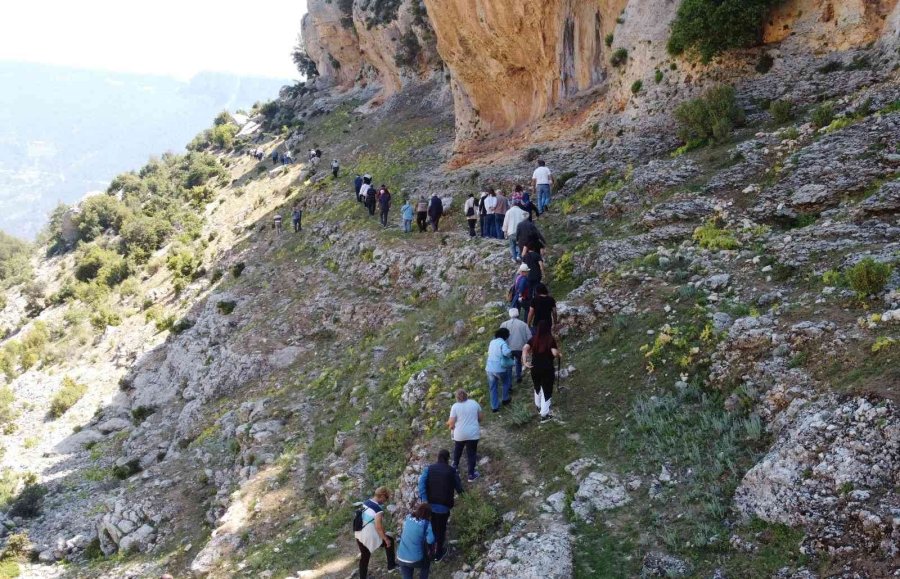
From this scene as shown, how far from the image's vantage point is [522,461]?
1034cm

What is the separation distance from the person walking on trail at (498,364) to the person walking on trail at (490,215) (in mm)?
9830

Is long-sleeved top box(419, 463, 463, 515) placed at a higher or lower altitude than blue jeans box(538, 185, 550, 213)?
lower

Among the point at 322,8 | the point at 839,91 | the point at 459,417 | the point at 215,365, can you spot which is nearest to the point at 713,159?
the point at 839,91

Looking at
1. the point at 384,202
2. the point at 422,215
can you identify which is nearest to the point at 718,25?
the point at 422,215

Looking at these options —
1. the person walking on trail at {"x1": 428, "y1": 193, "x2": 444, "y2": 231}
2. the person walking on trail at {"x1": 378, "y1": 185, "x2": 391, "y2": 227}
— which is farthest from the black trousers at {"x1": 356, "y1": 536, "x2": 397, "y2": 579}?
the person walking on trail at {"x1": 378, "y1": 185, "x2": 391, "y2": 227}

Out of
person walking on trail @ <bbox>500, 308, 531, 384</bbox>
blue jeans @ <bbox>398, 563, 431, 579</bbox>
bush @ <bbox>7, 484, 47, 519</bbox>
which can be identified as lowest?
bush @ <bbox>7, 484, 47, 519</bbox>

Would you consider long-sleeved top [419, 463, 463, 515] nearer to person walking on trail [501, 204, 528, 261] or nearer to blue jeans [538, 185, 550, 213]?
person walking on trail [501, 204, 528, 261]

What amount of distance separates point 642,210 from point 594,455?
9.37m

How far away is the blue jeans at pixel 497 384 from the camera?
11883 millimetres

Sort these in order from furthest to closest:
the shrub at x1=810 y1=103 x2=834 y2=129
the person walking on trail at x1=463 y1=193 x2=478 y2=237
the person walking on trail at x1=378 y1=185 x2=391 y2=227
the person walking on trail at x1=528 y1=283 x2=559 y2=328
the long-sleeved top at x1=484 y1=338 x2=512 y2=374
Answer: the person walking on trail at x1=378 y1=185 x2=391 y2=227 < the person walking on trail at x1=463 y1=193 x2=478 y2=237 < the shrub at x1=810 y1=103 x2=834 y2=129 < the person walking on trail at x1=528 y1=283 x2=559 y2=328 < the long-sleeved top at x1=484 y1=338 x2=512 y2=374

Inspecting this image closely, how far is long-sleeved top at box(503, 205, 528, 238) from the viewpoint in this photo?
17484 mm

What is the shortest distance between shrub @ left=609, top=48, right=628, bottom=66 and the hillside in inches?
3.4

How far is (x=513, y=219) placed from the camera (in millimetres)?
17672

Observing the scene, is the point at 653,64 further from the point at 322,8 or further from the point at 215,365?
the point at 322,8
